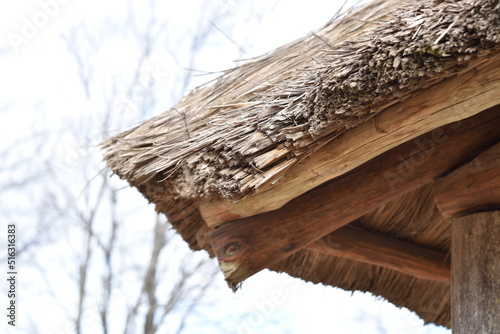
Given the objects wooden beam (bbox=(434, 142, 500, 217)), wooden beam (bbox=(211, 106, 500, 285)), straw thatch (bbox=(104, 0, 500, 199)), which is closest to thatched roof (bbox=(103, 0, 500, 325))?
straw thatch (bbox=(104, 0, 500, 199))

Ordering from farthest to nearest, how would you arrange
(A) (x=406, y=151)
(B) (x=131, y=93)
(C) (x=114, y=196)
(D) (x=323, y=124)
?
(B) (x=131, y=93)
(C) (x=114, y=196)
(A) (x=406, y=151)
(D) (x=323, y=124)

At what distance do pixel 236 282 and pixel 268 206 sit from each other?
0.33 meters

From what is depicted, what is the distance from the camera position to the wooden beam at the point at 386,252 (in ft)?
7.22

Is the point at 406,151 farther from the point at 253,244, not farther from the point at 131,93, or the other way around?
the point at 131,93

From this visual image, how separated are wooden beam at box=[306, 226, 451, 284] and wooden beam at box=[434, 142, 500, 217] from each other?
0.50 metres

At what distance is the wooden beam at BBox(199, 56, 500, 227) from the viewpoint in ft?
3.78

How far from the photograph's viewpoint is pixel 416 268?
228 cm

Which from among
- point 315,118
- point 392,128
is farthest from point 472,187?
point 315,118

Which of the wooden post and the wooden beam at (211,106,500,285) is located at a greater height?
the wooden beam at (211,106,500,285)

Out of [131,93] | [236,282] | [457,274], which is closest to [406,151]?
[457,274]

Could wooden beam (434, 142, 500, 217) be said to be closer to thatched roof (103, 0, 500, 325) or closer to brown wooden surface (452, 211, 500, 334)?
brown wooden surface (452, 211, 500, 334)

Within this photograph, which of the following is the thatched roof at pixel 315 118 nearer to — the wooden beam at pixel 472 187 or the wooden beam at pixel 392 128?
the wooden beam at pixel 392 128

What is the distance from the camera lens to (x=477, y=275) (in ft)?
5.41

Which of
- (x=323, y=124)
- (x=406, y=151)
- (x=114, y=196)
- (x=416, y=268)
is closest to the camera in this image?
(x=323, y=124)
